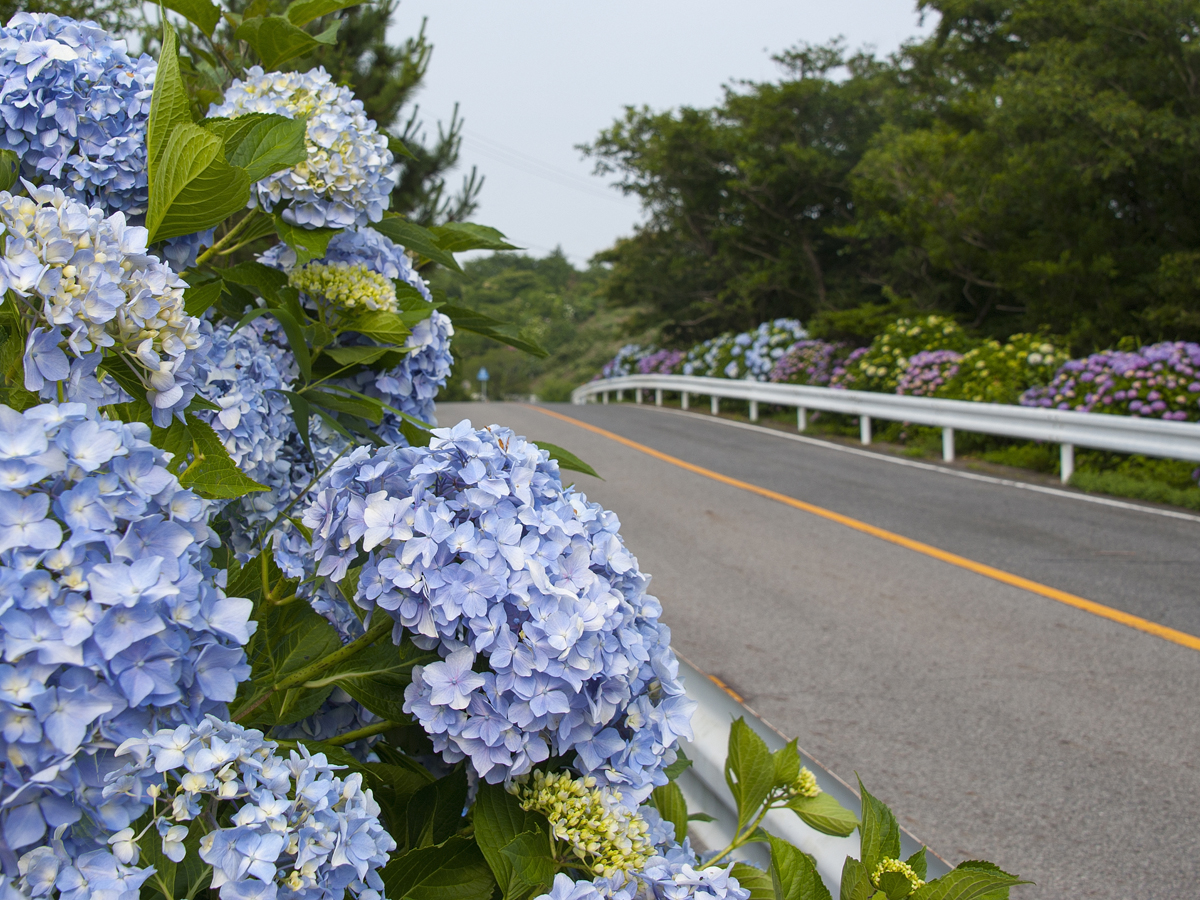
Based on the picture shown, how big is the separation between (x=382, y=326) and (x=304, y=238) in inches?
6.7

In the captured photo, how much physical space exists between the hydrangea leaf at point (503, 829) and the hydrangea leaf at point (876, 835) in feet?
1.20

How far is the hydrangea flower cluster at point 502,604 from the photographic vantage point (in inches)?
36.8

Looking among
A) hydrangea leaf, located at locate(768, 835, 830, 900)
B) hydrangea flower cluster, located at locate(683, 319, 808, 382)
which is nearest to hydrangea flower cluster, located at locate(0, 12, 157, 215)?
hydrangea leaf, located at locate(768, 835, 830, 900)

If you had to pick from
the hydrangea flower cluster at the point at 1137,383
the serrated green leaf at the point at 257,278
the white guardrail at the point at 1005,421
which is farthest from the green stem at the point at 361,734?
the hydrangea flower cluster at the point at 1137,383

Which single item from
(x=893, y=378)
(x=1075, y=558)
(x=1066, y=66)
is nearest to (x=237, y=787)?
(x=1075, y=558)

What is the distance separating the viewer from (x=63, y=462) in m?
0.68

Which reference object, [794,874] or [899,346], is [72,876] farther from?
[899,346]

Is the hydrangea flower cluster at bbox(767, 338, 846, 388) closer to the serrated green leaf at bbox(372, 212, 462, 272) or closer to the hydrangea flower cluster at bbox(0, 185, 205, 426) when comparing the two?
the serrated green leaf at bbox(372, 212, 462, 272)

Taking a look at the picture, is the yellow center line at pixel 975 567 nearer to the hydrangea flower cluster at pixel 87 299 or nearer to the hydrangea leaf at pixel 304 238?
the hydrangea leaf at pixel 304 238

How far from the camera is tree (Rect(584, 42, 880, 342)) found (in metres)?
20.7

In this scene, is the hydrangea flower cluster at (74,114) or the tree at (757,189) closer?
the hydrangea flower cluster at (74,114)

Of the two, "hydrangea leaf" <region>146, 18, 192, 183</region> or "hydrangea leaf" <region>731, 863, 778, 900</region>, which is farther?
"hydrangea leaf" <region>731, 863, 778, 900</region>

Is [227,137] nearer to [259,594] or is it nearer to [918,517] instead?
[259,594]

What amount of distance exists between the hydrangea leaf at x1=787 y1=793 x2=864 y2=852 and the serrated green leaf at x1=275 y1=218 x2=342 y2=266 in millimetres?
1053
